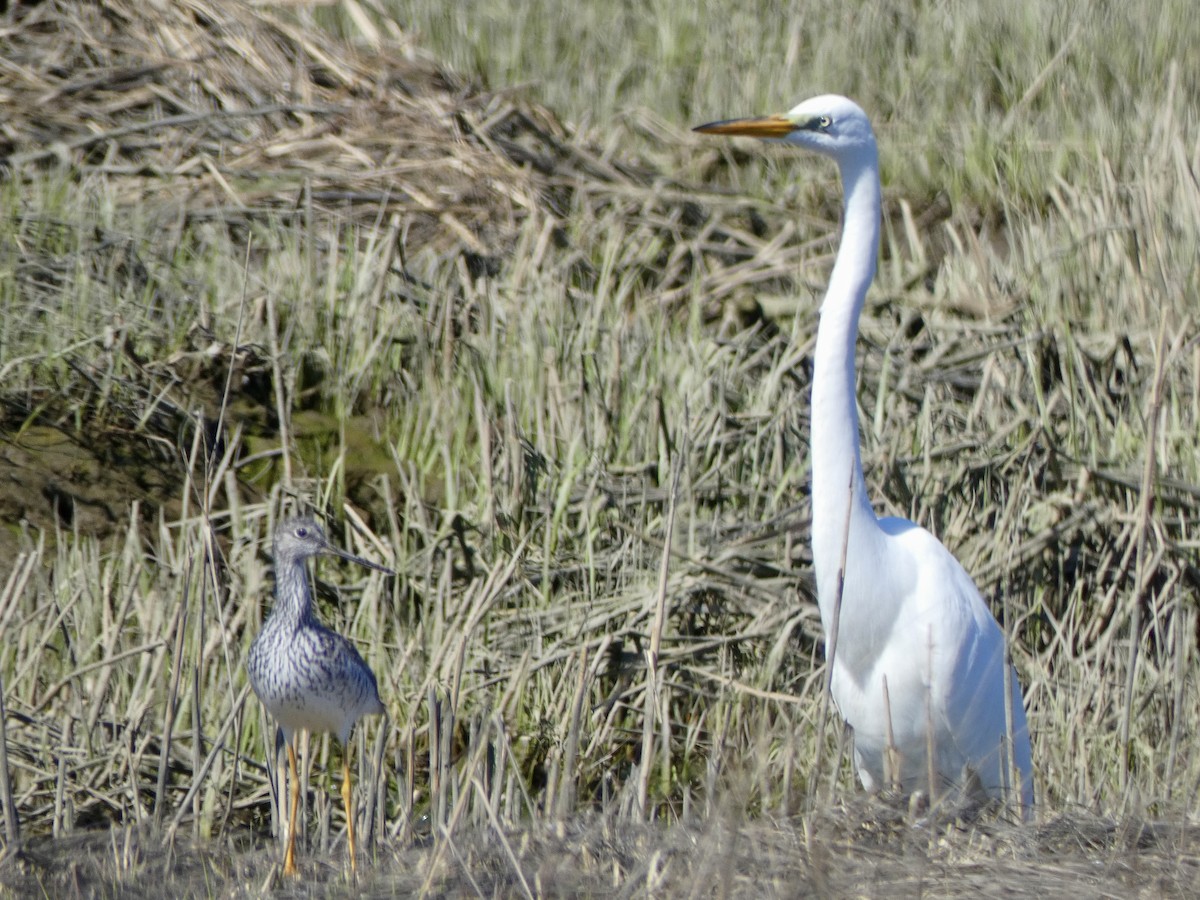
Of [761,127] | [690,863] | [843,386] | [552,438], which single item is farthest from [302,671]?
[552,438]

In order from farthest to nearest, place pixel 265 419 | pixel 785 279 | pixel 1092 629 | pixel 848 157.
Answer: pixel 785 279 < pixel 265 419 < pixel 1092 629 < pixel 848 157

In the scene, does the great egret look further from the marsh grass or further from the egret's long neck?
the marsh grass

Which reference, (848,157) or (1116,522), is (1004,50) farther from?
(848,157)

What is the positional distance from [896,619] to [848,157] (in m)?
0.95

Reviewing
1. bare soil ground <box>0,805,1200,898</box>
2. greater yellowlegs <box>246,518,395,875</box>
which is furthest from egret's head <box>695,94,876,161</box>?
bare soil ground <box>0,805,1200,898</box>

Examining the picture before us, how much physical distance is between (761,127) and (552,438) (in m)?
1.68

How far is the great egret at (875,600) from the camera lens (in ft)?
10.6

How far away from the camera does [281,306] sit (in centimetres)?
532

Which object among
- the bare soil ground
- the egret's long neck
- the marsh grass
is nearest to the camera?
the bare soil ground

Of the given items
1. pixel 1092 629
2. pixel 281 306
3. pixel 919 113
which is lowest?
pixel 1092 629

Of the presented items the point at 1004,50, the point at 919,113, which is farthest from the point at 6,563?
the point at 1004,50

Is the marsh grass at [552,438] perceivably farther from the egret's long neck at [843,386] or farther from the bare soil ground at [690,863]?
the egret's long neck at [843,386]

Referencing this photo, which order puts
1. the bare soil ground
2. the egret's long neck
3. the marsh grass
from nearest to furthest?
the bare soil ground < the marsh grass < the egret's long neck

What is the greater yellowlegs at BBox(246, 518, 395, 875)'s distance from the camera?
9.97ft
